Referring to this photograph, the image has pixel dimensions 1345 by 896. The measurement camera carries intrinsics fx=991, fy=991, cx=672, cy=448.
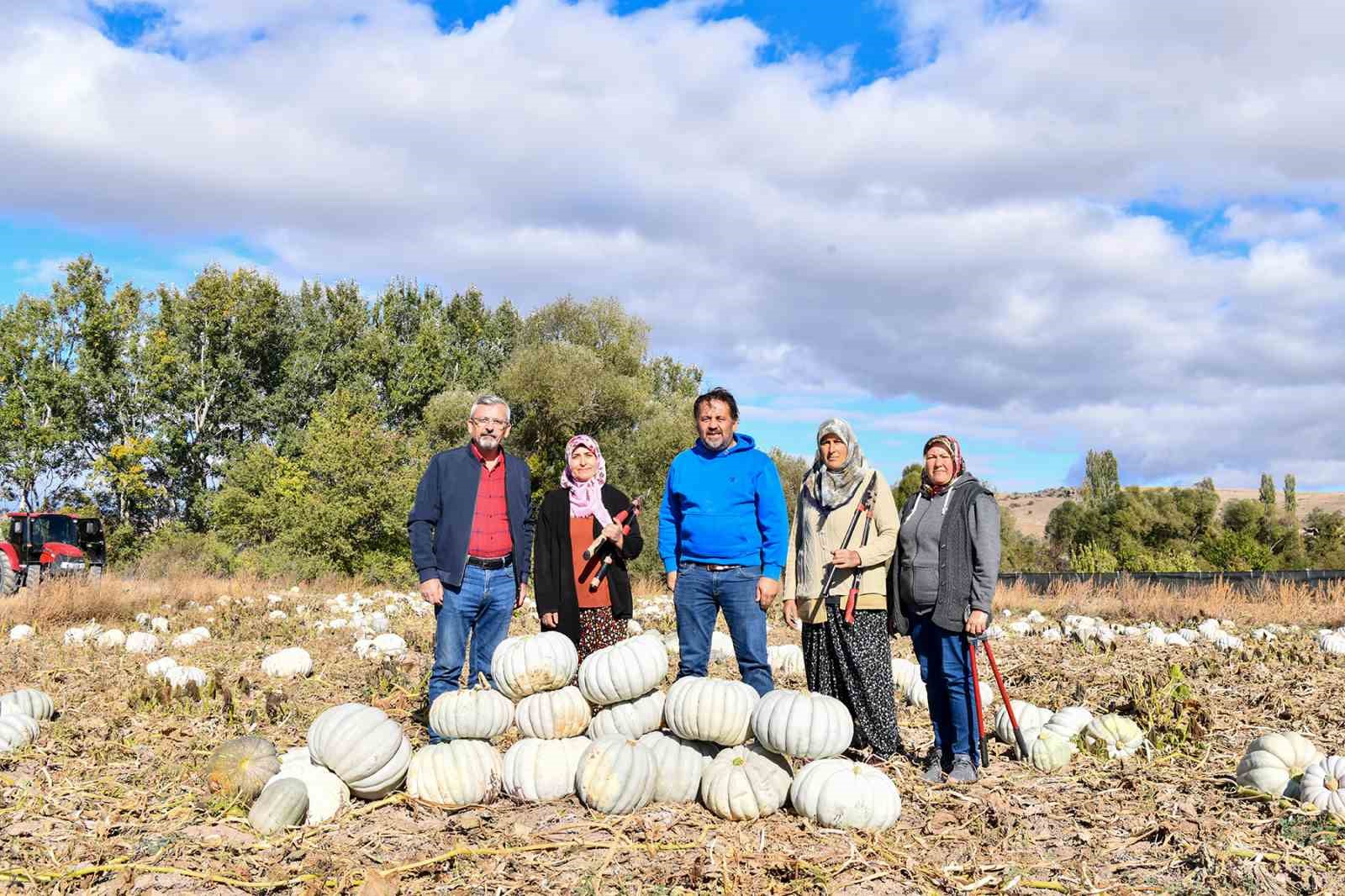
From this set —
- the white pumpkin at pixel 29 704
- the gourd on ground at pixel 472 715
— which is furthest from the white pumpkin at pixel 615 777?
the white pumpkin at pixel 29 704

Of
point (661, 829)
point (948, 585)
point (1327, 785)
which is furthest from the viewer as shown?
point (948, 585)

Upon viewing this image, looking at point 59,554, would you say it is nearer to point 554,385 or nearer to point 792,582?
point 554,385

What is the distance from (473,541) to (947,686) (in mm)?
2584

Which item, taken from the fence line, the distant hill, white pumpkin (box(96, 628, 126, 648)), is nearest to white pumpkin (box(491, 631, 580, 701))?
white pumpkin (box(96, 628, 126, 648))

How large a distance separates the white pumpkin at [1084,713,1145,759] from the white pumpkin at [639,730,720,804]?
7.28 feet

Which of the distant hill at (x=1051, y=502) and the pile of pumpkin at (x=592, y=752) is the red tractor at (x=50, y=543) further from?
the distant hill at (x=1051, y=502)

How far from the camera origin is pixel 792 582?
5.19 meters

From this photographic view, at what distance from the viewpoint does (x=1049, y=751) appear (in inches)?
197

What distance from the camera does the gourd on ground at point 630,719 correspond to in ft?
15.3

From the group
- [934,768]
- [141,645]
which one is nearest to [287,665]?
[141,645]

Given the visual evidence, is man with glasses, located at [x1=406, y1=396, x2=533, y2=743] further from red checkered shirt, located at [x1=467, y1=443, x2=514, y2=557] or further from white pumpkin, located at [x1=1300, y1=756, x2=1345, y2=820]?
white pumpkin, located at [x1=1300, y1=756, x2=1345, y2=820]

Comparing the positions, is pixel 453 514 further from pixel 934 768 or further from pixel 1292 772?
pixel 1292 772

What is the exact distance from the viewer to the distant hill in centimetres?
5867

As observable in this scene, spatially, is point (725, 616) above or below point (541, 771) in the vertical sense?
above
